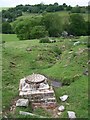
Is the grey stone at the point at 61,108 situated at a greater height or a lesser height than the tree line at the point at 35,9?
lesser

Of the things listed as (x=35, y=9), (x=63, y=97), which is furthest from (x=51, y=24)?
(x=35, y=9)

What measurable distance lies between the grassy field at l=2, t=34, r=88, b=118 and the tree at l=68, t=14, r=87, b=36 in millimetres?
15474

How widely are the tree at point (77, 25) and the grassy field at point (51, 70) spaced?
15474 millimetres

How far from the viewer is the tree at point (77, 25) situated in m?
50.2

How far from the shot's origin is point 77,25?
2004 inches

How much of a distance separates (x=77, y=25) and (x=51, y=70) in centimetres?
2812

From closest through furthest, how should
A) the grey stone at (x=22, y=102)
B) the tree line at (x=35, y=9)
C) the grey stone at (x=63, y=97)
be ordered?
the grey stone at (x=22, y=102), the grey stone at (x=63, y=97), the tree line at (x=35, y=9)

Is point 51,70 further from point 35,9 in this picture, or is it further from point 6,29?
point 35,9

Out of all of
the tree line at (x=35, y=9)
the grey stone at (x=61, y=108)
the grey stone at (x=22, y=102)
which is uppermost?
the tree line at (x=35, y=9)

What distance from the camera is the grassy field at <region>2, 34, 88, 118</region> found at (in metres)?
16.5

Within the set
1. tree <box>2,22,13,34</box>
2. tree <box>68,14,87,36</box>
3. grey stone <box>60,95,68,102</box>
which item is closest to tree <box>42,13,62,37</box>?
tree <box>68,14,87,36</box>

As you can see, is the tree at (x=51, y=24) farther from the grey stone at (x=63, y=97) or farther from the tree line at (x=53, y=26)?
the grey stone at (x=63, y=97)

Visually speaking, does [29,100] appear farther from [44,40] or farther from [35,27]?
[35,27]

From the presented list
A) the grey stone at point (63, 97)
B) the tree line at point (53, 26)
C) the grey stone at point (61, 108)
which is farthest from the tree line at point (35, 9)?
the grey stone at point (61, 108)
